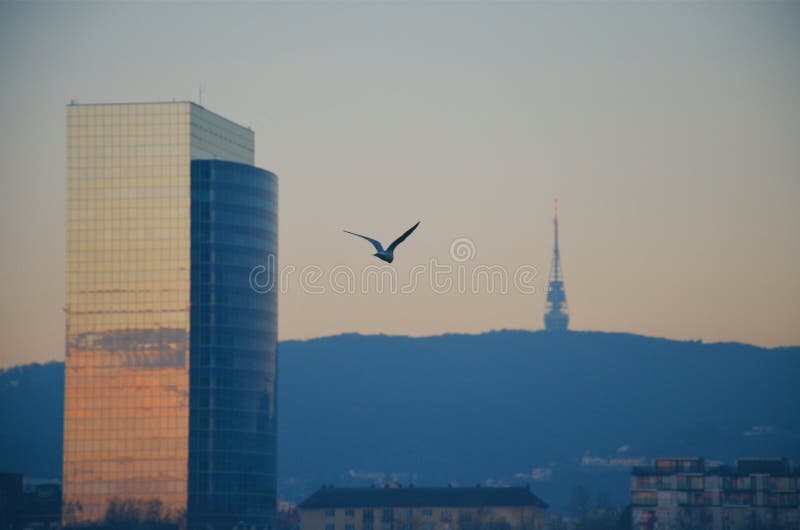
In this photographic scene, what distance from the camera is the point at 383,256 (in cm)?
11206
